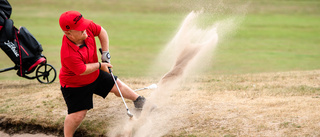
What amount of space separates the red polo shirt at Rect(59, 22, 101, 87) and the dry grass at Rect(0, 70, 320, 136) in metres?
1.00

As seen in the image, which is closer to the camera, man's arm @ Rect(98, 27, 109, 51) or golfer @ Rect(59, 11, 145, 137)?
golfer @ Rect(59, 11, 145, 137)

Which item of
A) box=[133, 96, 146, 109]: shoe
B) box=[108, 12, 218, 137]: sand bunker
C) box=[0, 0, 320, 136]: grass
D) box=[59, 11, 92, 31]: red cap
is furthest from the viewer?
box=[108, 12, 218, 137]: sand bunker

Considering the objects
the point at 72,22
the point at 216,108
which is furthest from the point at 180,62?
the point at 72,22

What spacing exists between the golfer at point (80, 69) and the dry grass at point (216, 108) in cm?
68

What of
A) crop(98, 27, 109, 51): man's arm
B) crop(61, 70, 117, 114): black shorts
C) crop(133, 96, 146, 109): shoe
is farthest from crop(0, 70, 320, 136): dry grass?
crop(98, 27, 109, 51): man's arm

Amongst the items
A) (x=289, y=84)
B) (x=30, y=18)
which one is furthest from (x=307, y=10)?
(x=289, y=84)

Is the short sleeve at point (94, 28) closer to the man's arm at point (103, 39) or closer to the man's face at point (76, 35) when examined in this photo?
the man's arm at point (103, 39)

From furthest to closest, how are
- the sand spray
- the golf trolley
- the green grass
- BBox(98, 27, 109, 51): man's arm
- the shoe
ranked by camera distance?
the green grass < the golf trolley < the sand spray < the shoe < BBox(98, 27, 109, 51): man's arm

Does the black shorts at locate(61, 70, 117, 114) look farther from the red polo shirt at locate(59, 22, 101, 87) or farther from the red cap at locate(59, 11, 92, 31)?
the red cap at locate(59, 11, 92, 31)

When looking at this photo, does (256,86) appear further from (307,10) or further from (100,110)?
(307,10)

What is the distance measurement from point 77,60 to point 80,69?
0.11 m

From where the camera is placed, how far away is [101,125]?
540cm

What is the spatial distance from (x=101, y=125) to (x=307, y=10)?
1927 cm

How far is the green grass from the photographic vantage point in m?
9.69
